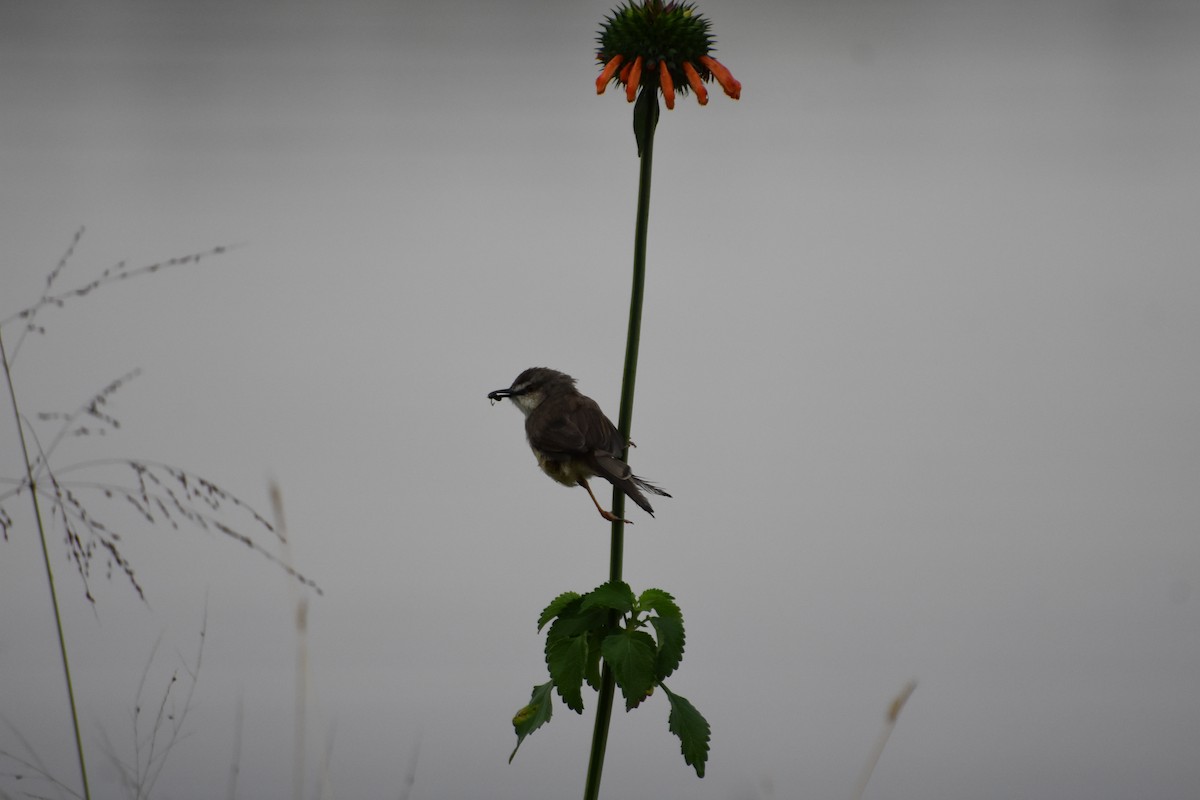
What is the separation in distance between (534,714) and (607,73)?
1431 mm

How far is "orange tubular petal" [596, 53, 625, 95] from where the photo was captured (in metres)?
2.34

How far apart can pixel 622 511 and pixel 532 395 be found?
1194mm

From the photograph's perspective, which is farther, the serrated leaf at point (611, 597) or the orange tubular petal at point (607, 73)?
the orange tubular petal at point (607, 73)

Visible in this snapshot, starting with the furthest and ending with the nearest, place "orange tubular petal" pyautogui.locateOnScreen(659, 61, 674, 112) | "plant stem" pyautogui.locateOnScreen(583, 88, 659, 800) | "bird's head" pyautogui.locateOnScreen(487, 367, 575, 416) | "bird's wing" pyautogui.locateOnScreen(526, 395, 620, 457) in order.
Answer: "bird's head" pyautogui.locateOnScreen(487, 367, 575, 416), "bird's wing" pyautogui.locateOnScreen(526, 395, 620, 457), "orange tubular petal" pyautogui.locateOnScreen(659, 61, 674, 112), "plant stem" pyautogui.locateOnScreen(583, 88, 659, 800)

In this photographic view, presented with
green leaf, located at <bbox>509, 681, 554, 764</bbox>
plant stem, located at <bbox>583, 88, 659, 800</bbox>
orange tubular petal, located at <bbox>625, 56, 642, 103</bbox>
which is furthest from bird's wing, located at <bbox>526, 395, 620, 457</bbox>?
orange tubular petal, located at <bbox>625, 56, 642, 103</bbox>

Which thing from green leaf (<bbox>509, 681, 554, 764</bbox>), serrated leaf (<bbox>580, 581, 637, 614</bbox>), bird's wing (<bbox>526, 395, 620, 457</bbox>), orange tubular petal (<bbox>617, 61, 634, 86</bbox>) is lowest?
green leaf (<bbox>509, 681, 554, 764</bbox>)

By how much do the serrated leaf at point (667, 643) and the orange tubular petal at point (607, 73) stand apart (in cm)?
115

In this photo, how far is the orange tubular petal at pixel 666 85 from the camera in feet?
→ 7.31

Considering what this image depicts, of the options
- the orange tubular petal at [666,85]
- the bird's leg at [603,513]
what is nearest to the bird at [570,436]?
the bird's leg at [603,513]

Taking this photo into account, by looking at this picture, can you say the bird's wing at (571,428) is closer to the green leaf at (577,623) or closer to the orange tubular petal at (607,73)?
the green leaf at (577,623)

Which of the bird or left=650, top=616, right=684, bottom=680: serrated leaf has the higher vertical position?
the bird

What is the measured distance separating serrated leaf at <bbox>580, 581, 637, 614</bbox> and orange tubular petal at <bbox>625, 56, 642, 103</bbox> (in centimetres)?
103

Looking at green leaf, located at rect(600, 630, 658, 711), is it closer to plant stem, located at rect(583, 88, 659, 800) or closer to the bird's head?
plant stem, located at rect(583, 88, 659, 800)

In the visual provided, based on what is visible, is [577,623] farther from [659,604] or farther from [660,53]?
[660,53]
